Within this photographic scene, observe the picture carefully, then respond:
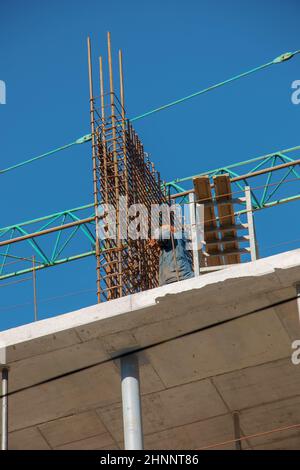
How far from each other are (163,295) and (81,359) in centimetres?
163

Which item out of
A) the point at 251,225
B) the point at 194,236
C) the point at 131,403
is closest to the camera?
the point at 131,403

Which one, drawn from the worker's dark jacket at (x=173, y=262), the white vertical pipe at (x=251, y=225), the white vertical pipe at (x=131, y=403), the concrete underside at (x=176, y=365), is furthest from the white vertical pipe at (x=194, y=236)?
the white vertical pipe at (x=131, y=403)

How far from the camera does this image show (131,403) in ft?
50.5

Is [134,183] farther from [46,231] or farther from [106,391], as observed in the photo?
[46,231]

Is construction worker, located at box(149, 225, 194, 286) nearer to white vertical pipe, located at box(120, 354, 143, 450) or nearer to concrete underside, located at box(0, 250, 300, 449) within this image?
concrete underside, located at box(0, 250, 300, 449)

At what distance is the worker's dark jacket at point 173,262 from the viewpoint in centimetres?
1669

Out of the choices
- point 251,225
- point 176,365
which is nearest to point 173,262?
point 251,225

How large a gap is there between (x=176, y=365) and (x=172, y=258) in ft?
5.58

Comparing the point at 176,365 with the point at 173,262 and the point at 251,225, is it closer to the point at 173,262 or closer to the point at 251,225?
the point at 173,262

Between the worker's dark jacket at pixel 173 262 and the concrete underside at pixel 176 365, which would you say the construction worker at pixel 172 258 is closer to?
the worker's dark jacket at pixel 173 262

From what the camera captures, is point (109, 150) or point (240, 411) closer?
point (240, 411)

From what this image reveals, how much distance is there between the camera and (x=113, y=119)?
20234mm
